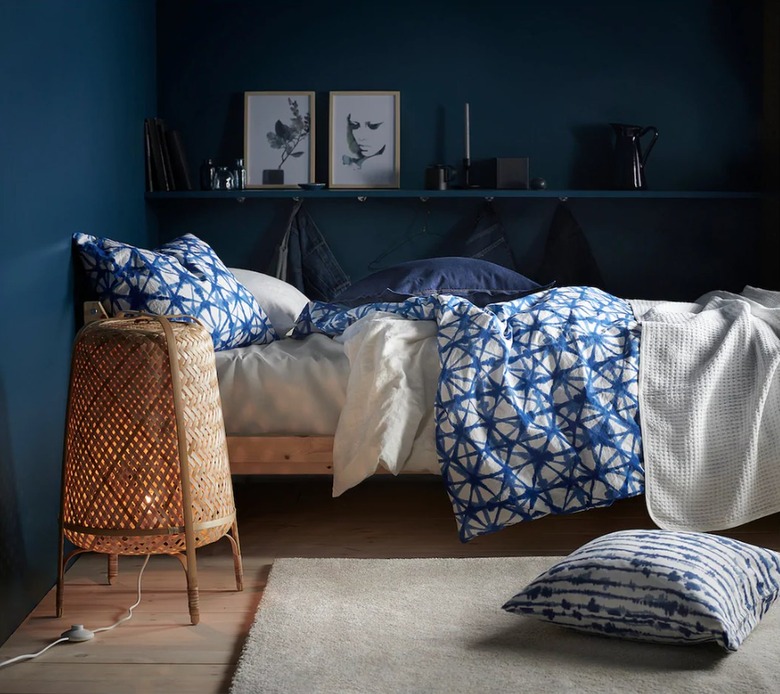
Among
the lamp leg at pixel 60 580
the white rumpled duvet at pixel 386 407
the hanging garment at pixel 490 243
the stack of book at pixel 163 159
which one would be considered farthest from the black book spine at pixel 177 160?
the lamp leg at pixel 60 580

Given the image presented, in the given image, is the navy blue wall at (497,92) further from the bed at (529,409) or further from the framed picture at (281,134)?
the bed at (529,409)

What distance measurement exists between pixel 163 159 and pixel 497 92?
4.88 ft

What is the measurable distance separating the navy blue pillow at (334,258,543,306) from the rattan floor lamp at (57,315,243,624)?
105cm

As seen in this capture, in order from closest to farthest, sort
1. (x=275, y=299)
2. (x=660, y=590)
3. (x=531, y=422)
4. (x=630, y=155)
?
(x=660, y=590), (x=531, y=422), (x=275, y=299), (x=630, y=155)

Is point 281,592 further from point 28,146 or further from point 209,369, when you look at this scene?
point 28,146

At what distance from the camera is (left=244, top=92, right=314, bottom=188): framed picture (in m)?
4.38

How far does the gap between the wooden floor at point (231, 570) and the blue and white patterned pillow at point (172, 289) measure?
61 centimetres

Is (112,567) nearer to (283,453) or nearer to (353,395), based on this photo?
(283,453)

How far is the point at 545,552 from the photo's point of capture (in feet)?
9.05

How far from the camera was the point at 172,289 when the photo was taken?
291cm

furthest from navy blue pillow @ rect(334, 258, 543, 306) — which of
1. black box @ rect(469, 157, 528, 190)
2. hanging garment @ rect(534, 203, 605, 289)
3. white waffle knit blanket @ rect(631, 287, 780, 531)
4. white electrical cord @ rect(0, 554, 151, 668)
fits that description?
white electrical cord @ rect(0, 554, 151, 668)

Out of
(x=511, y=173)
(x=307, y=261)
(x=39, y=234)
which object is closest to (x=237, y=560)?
(x=39, y=234)

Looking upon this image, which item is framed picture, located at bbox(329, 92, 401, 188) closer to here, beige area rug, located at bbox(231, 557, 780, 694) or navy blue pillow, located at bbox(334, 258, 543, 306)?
Answer: navy blue pillow, located at bbox(334, 258, 543, 306)

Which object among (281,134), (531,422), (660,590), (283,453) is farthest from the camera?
(281,134)
